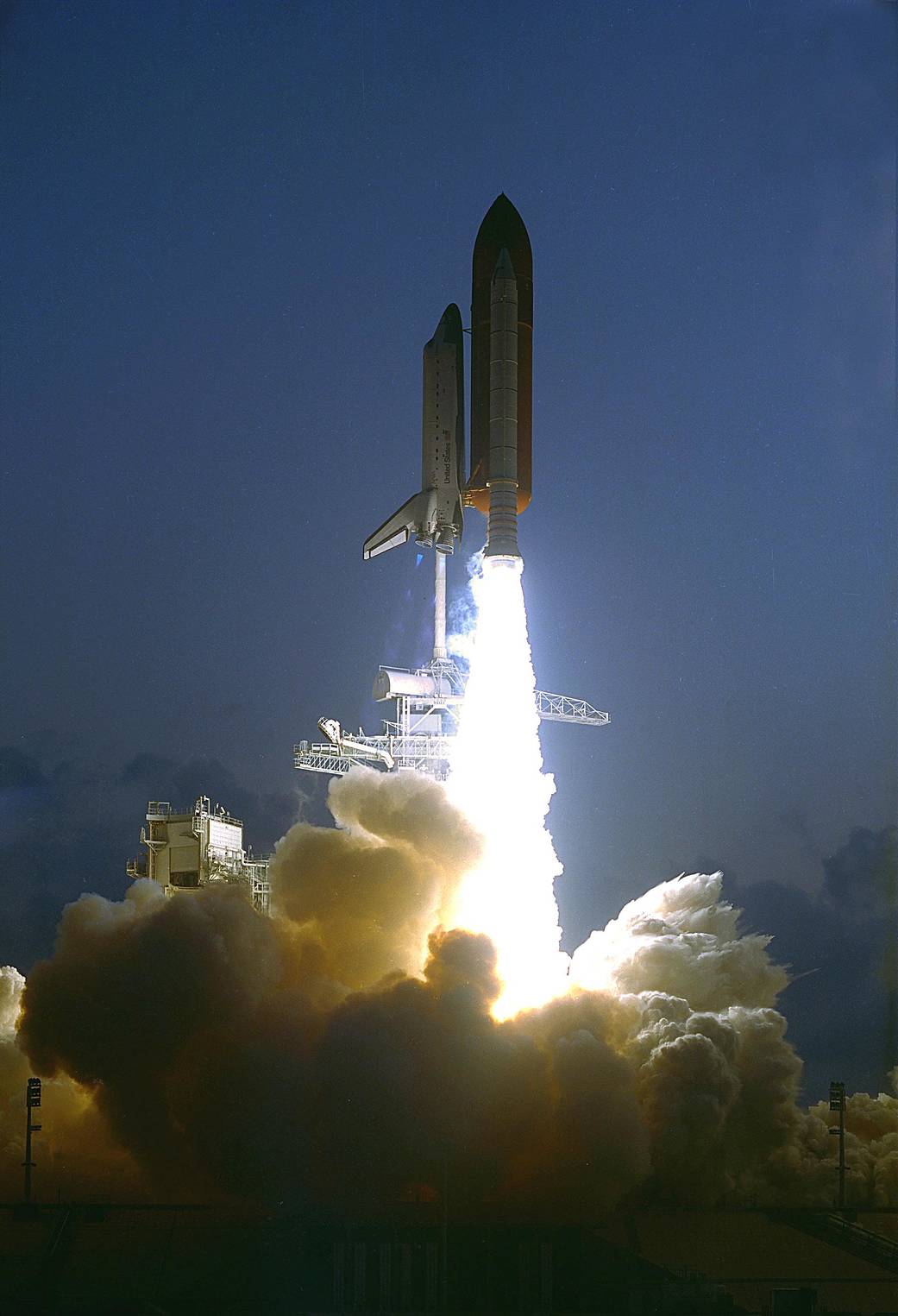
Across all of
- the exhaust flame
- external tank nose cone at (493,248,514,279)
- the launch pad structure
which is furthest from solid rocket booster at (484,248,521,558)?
the launch pad structure

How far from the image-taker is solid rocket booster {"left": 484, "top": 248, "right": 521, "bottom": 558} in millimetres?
36656

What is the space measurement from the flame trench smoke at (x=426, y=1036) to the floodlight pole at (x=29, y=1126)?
1.45 feet

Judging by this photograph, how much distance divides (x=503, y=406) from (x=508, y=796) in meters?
8.00

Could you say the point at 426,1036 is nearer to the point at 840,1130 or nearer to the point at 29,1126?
the point at 29,1126

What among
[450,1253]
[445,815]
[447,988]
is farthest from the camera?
[445,815]

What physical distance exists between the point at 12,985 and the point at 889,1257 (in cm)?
1933

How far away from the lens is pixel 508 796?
124ft

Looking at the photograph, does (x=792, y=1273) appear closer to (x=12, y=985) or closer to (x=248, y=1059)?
(x=248, y=1059)

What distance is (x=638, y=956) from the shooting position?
123ft

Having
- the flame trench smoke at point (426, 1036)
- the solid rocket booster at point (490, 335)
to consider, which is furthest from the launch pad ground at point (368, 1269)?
the solid rocket booster at point (490, 335)

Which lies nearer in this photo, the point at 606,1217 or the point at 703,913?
the point at 606,1217

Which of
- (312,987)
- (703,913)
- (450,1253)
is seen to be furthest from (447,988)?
(703,913)

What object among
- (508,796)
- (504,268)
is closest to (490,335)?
(504,268)

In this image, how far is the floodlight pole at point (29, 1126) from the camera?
107 ft
